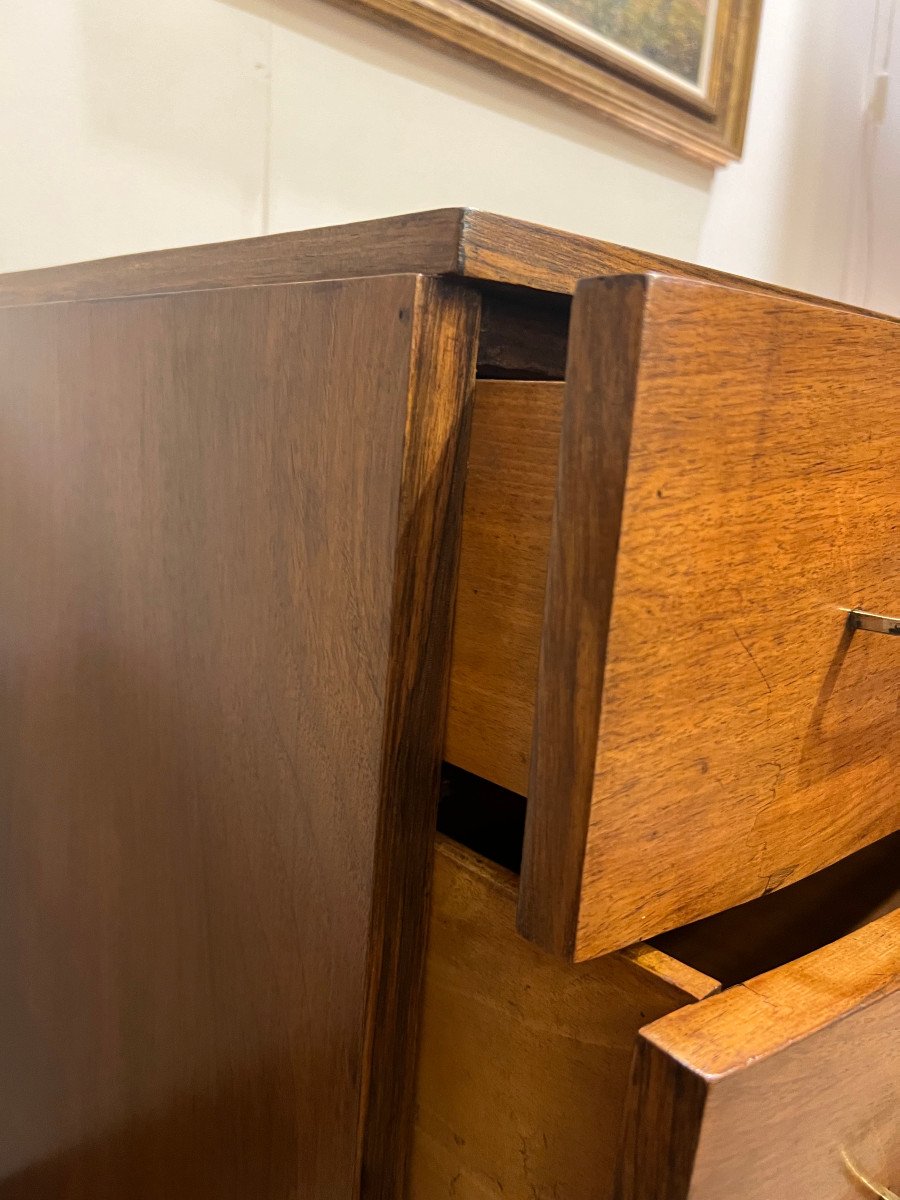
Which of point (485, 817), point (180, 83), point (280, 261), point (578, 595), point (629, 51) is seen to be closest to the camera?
point (578, 595)

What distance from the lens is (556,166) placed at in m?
0.96

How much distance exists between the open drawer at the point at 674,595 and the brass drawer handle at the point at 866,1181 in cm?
9

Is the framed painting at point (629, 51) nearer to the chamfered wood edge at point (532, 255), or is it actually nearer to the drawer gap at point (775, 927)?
the chamfered wood edge at point (532, 255)

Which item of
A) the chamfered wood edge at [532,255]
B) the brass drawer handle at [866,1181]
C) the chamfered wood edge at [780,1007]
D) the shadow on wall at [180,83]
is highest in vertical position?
the shadow on wall at [180,83]

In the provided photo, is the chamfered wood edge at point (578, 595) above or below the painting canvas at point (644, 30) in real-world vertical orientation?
below

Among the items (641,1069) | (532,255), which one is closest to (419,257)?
(532,255)

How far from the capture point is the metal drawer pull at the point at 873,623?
31cm

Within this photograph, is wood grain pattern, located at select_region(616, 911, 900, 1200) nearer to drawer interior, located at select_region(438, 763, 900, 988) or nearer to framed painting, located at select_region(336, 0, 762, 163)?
drawer interior, located at select_region(438, 763, 900, 988)

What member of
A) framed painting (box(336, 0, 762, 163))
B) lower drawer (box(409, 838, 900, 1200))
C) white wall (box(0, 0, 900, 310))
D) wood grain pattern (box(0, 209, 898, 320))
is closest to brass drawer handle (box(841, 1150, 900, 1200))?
lower drawer (box(409, 838, 900, 1200))

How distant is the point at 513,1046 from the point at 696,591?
17 cm

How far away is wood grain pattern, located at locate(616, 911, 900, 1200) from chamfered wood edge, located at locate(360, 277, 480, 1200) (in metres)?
0.11

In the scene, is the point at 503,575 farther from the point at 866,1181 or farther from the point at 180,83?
the point at 180,83

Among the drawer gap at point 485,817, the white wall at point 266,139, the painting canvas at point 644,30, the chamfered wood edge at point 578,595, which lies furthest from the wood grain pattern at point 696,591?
the painting canvas at point 644,30

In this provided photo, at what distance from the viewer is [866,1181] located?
30 centimetres
